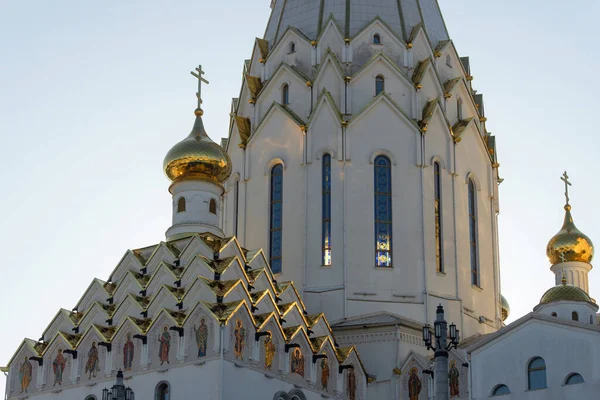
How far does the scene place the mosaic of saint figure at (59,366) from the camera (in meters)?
25.8

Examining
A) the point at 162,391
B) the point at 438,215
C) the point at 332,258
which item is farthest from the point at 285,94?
the point at 162,391

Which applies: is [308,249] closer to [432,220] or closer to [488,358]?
[432,220]

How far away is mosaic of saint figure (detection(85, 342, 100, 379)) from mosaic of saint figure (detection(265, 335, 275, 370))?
3478 millimetres

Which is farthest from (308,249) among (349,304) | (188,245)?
(188,245)

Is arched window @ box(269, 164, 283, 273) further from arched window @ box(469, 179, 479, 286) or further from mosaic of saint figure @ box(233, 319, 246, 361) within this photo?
mosaic of saint figure @ box(233, 319, 246, 361)

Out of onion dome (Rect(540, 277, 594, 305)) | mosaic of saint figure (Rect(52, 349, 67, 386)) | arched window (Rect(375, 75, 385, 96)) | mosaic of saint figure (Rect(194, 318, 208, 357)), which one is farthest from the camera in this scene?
arched window (Rect(375, 75, 385, 96))

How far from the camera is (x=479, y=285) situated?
3067cm

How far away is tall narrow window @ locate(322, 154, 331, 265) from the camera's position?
96.3 ft

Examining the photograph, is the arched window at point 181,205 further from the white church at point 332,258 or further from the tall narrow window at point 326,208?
the tall narrow window at point 326,208

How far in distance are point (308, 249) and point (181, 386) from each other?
6.69m

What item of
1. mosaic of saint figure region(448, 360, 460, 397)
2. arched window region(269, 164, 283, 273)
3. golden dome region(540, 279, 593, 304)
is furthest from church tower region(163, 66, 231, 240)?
golden dome region(540, 279, 593, 304)

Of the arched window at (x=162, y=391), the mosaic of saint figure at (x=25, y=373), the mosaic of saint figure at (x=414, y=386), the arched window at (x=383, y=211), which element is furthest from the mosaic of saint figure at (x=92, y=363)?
the arched window at (x=383, y=211)

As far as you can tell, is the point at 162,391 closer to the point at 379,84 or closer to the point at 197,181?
the point at 197,181

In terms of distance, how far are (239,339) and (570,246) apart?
41.5 feet
